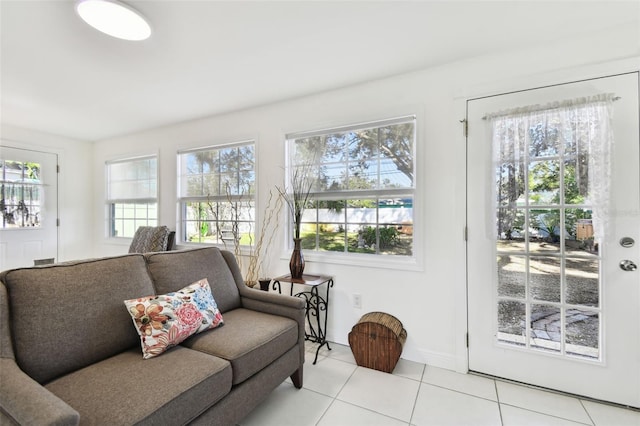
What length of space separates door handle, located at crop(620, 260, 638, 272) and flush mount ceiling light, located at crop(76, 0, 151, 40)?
10.5 ft

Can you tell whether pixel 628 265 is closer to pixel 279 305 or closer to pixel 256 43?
pixel 279 305

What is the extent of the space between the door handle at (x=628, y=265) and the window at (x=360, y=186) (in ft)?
4.16

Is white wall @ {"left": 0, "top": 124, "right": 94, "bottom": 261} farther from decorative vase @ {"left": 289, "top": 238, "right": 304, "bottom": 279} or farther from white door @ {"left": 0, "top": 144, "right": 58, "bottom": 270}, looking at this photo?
decorative vase @ {"left": 289, "top": 238, "right": 304, "bottom": 279}

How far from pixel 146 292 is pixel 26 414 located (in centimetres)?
82

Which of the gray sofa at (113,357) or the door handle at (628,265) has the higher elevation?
the door handle at (628,265)

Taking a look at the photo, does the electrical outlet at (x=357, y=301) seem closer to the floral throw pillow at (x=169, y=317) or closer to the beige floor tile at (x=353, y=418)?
the beige floor tile at (x=353, y=418)

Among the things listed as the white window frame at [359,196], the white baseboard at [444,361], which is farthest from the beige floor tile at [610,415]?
the white window frame at [359,196]

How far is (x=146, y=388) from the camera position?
1.13 meters

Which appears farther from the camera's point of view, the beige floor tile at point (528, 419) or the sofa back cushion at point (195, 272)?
the sofa back cushion at point (195, 272)

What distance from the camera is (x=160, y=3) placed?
62.5 inches

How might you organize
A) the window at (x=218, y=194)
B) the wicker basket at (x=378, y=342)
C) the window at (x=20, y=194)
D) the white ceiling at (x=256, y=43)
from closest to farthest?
1. the white ceiling at (x=256, y=43)
2. the wicker basket at (x=378, y=342)
3. the window at (x=218, y=194)
4. the window at (x=20, y=194)

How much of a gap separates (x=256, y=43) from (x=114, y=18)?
81cm

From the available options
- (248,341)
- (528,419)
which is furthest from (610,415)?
(248,341)

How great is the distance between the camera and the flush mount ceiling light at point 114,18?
1.53 meters
